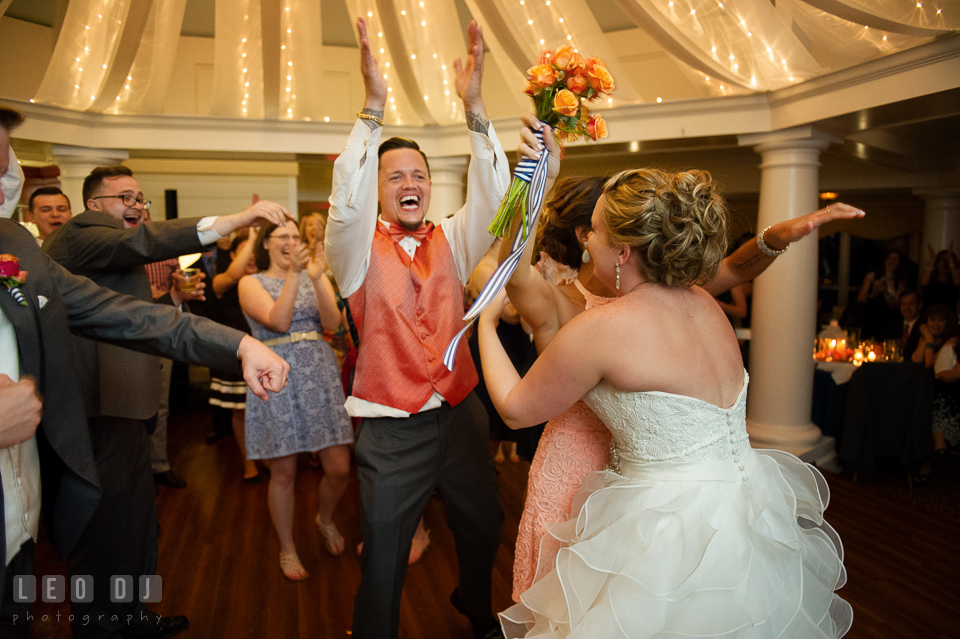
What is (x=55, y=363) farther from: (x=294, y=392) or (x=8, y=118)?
(x=294, y=392)

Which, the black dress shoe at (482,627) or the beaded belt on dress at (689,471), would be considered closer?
the beaded belt on dress at (689,471)

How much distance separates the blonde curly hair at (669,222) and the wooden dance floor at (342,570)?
6.04 feet

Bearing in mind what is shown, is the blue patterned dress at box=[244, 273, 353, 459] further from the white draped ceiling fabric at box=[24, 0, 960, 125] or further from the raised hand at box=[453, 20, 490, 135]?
the raised hand at box=[453, 20, 490, 135]

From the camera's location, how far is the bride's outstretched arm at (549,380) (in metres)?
1.35

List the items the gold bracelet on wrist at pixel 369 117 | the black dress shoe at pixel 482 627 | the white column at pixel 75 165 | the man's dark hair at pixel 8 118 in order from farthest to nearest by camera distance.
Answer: the white column at pixel 75 165, the black dress shoe at pixel 482 627, the gold bracelet on wrist at pixel 369 117, the man's dark hair at pixel 8 118

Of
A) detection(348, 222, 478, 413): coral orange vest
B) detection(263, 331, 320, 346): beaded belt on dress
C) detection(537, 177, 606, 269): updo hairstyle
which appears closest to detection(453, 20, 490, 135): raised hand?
detection(537, 177, 606, 269): updo hairstyle

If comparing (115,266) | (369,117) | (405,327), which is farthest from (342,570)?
(369,117)

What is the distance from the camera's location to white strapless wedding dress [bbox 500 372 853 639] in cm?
125

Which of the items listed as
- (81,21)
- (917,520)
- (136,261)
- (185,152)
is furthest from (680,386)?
(185,152)

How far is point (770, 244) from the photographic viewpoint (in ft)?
6.47

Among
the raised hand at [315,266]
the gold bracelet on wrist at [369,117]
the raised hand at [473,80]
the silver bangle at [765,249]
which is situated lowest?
the raised hand at [315,266]

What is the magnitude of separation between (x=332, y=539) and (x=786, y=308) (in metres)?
3.06

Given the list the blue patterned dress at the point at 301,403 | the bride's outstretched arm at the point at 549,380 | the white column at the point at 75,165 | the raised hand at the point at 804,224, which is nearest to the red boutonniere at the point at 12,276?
the bride's outstretched arm at the point at 549,380

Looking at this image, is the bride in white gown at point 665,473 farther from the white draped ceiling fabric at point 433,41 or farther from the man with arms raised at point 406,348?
the white draped ceiling fabric at point 433,41
